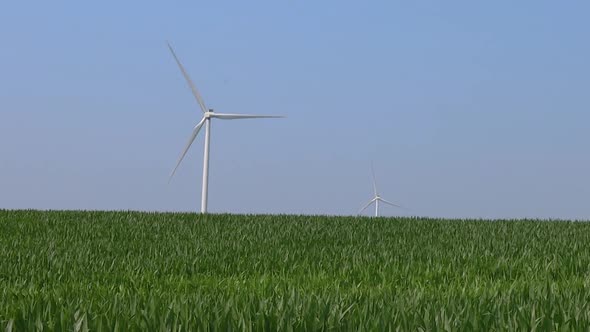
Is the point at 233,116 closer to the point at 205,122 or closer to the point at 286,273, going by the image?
the point at 205,122

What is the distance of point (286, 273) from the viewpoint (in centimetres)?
1218

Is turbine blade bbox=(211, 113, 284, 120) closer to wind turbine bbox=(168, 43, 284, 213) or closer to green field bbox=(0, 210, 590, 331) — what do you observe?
wind turbine bbox=(168, 43, 284, 213)

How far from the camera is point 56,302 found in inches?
256

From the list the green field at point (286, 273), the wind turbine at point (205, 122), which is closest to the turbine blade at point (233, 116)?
the wind turbine at point (205, 122)

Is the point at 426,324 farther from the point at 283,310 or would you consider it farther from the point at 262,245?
the point at 262,245

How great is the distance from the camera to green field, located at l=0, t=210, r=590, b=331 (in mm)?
5336

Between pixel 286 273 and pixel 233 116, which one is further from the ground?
pixel 233 116

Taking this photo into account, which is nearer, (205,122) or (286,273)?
(286,273)

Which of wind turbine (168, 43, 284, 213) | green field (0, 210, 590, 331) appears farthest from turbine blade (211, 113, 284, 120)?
green field (0, 210, 590, 331)

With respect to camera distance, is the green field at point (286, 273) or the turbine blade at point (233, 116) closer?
the green field at point (286, 273)

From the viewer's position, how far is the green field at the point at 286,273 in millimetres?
5336

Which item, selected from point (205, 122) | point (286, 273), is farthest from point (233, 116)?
point (286, 273)

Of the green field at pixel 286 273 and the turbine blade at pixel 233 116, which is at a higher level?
the turbine blade at pixel 233 116

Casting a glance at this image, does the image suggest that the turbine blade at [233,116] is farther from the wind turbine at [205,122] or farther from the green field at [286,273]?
the green field at [286,273]
